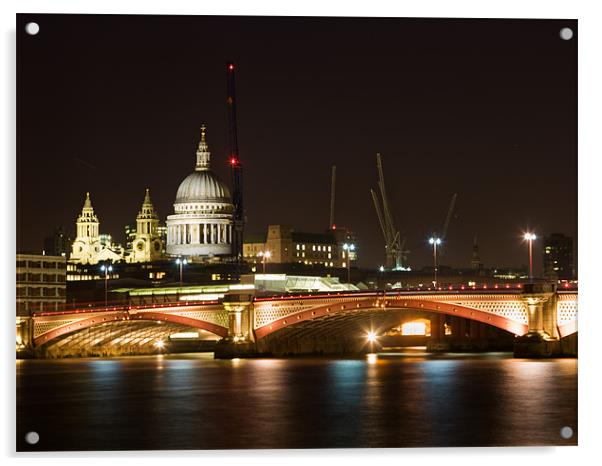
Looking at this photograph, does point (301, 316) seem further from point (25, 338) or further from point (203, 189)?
point (203, 189)

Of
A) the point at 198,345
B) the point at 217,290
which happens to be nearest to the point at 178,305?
the point at 198,345

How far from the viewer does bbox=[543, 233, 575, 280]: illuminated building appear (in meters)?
28.7

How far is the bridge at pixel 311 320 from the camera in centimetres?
4541

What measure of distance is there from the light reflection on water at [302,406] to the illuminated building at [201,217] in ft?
228

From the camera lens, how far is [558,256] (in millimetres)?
38469

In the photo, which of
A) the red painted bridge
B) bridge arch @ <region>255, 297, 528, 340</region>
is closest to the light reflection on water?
the red painted bridge

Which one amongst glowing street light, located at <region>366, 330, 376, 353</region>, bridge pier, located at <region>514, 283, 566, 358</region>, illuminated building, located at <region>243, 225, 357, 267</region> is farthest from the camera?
illuminated building, located at <region>243, 225, 357, 267</region>

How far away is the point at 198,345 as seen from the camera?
246 feet

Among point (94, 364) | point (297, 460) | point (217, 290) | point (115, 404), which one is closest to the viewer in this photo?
point (297, 460)

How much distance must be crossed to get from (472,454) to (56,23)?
891 centimetres

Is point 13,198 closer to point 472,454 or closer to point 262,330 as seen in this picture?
point 472,454

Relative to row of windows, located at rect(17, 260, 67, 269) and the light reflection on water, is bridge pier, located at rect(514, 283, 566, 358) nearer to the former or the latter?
the light reflection on water

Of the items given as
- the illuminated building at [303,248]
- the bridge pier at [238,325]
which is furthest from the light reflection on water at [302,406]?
the illuminated building at [303,248]

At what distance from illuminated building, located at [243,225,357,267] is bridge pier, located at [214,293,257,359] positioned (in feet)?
161
